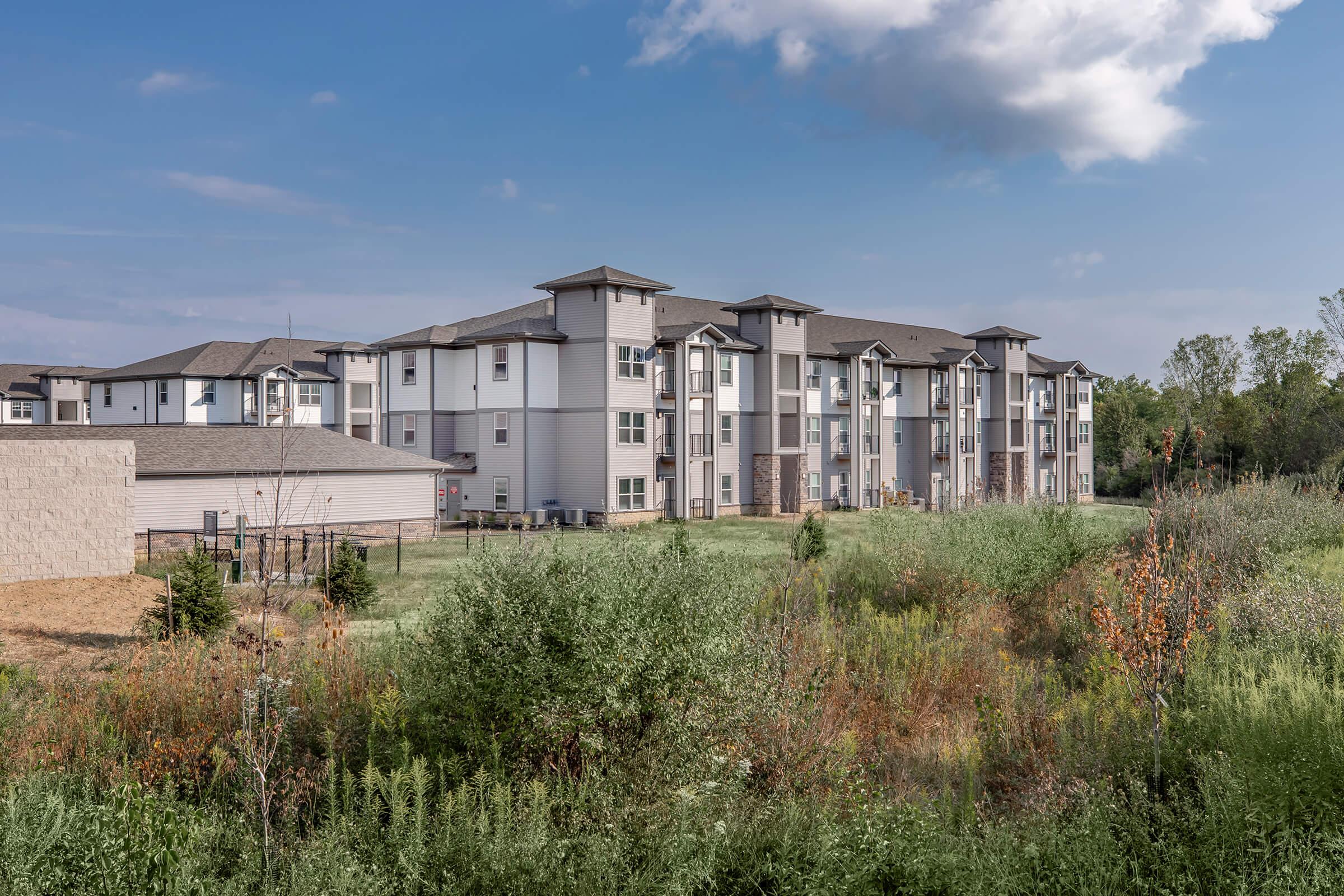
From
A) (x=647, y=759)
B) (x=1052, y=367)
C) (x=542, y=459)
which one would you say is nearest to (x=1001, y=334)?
(x=1052, y=367)

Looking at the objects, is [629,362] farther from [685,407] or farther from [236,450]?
[236,450]

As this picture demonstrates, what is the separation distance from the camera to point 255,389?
49.5 meters

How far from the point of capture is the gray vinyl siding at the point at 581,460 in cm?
3559

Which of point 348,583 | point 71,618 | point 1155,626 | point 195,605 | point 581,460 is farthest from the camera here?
point 581,460

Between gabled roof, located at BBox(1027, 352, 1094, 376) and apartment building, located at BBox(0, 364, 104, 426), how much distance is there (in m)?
57.9

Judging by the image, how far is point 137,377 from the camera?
51.3 m

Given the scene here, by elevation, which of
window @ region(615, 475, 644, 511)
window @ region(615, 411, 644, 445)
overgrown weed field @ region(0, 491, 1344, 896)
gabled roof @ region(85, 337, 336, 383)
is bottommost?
overgrown weed field @ region(0, 491, 1344, 896)

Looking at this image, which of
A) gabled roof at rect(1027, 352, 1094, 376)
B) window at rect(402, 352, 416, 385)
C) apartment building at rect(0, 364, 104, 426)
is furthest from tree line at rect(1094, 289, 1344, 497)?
apartment building at rect(0, 364, 104, 426)

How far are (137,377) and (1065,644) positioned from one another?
5067 cm

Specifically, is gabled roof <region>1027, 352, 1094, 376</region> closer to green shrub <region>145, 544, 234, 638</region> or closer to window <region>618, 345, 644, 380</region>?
window <region>618, 345, 644, 380</region>

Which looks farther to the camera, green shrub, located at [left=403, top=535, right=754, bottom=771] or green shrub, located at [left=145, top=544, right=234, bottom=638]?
green shrub, located at [left=145, top=544, right=234, bottom=638]

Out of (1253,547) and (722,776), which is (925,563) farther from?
(722,776)

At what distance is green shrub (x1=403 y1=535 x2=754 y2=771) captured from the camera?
6.78 meters

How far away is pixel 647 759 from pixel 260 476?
2595cm
